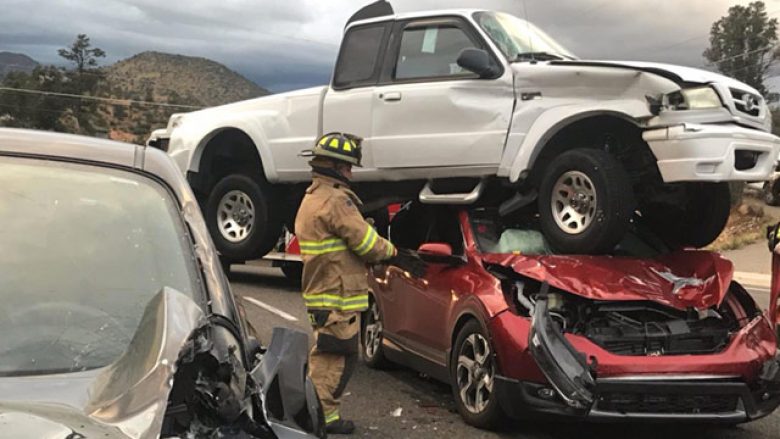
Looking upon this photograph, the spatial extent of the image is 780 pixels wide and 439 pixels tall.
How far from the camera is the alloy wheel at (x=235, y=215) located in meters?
8.66

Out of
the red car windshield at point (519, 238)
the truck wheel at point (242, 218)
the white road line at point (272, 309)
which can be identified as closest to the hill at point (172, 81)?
the white road line at point (272, 309)

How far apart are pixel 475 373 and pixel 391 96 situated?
2844 millimetres

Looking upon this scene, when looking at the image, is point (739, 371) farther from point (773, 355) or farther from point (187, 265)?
point (187, 265)

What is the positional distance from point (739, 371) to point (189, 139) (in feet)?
20.2

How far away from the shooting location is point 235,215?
28.6 feet

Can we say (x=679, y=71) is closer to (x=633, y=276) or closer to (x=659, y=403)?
(x=633, y=276)

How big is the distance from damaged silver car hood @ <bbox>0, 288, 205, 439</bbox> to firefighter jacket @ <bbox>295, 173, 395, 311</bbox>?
3.31m

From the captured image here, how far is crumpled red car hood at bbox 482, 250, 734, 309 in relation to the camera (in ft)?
16.9

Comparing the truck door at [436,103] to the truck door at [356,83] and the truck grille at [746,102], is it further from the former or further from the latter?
the truck grille at [746,102]

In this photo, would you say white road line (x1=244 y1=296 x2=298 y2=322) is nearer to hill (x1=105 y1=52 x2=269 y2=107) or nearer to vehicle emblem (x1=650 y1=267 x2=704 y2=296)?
vehicle emblem (x1=650 y1=267 x2=704 y2=296)

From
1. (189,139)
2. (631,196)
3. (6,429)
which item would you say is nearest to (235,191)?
(189,139)

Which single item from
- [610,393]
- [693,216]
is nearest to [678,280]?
[610,393]

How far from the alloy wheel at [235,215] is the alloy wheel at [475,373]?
379cm

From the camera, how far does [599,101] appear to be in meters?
6.13
